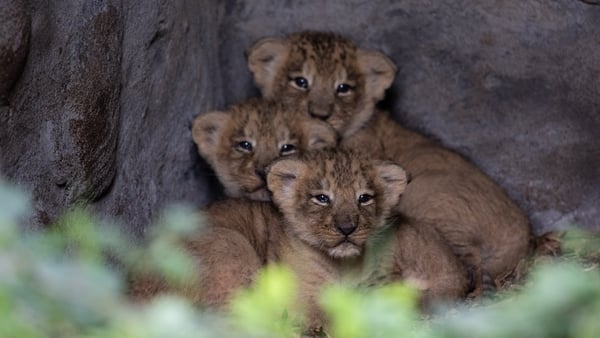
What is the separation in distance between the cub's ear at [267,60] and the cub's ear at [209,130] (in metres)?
0.55

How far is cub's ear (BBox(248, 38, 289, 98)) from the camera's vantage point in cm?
675

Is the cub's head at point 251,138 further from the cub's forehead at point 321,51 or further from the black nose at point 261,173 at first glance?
the cub's forehead at point 321,51

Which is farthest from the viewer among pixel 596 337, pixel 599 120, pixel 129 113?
pixel 599 120

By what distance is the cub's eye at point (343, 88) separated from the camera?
22.3 feet

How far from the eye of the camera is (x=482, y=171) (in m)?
6.55

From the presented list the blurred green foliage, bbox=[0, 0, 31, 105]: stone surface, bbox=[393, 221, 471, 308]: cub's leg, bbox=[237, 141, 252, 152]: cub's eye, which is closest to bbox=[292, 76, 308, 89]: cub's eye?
bbox=[237, 141, 252, 152]: cub's eye

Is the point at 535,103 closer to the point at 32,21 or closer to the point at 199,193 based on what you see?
the point at 199,193

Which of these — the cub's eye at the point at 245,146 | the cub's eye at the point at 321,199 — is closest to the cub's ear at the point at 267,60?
the cub's eye at the point at 245,146

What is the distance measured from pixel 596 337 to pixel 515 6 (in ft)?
12.6

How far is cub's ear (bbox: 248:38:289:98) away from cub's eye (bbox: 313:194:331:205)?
1559 mm

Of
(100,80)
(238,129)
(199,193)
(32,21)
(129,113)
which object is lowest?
(199,193)

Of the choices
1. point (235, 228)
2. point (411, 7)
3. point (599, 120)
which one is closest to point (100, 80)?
point (235, 228)

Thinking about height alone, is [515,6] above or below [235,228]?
above

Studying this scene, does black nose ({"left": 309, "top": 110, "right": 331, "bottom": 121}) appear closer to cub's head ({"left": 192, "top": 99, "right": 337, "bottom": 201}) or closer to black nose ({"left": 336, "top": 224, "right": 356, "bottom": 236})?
cub's head ({"left": 192, "top": 99, "right": 337, "bottom": 201})
